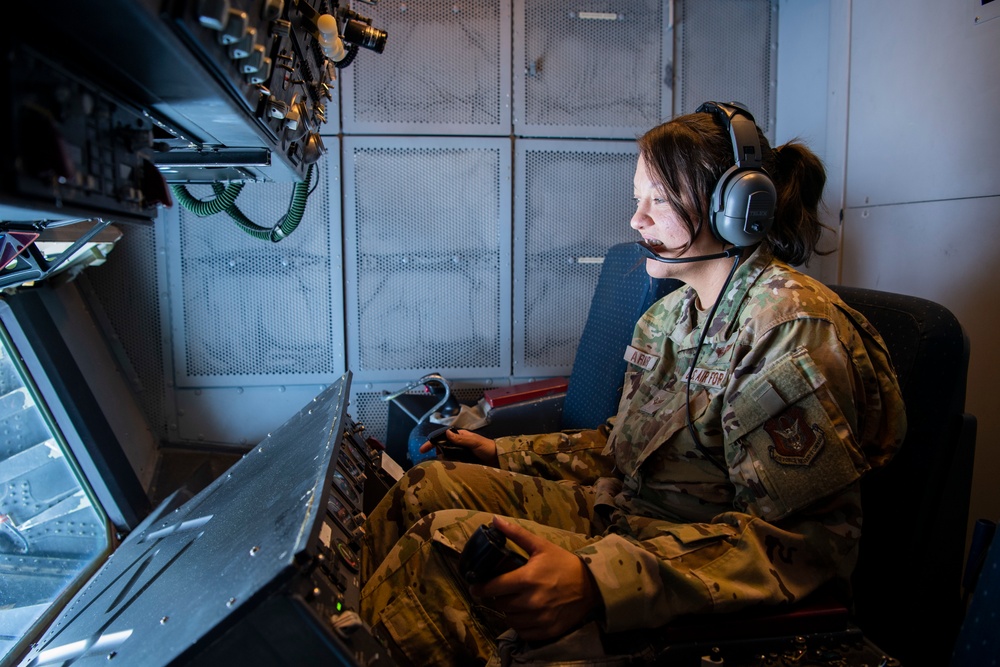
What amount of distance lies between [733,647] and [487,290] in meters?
2.00

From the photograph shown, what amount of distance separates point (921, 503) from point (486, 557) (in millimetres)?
856

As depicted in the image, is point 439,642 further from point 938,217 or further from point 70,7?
point 938,217

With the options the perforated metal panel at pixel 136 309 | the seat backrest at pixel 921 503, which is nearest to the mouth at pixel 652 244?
the seat backrest at pixel 921 503

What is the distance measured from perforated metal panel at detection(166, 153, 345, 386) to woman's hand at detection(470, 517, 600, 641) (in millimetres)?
1929

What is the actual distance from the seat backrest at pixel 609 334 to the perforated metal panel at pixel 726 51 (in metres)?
1.05

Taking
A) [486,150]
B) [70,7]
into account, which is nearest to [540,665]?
[70,7]

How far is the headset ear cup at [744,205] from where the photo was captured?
48.2 inches

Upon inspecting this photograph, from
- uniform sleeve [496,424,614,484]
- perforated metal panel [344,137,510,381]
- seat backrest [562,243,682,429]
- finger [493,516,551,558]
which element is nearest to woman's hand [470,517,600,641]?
finger [493,516,551,558]

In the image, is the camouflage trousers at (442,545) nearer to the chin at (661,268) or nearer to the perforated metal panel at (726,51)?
the chin at (661,268)

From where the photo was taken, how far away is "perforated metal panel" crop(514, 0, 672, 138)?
2680 mm

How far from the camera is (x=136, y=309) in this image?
2.66m

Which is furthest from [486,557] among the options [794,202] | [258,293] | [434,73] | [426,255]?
[434,73]

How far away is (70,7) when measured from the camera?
1.97ft

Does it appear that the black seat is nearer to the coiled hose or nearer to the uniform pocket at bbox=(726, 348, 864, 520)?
the uniform pocket at bbox=(726, 348, 864, 520)
